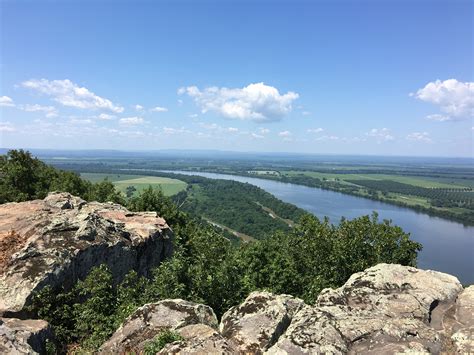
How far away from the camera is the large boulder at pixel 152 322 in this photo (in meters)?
10.2

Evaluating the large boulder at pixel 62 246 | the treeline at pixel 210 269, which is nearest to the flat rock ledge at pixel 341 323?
the treeline at pixel 210 269

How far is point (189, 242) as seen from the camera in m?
31.2

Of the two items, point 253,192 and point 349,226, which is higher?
point 349,226

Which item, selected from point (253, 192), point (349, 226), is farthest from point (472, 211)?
point (349, 226)

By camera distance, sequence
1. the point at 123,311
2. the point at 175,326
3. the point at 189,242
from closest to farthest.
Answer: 1. the point at 175,326
2. the point at 123,311
3. the point at 189,242

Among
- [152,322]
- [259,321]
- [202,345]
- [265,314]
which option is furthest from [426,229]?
[202,345]

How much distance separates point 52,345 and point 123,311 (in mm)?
2403

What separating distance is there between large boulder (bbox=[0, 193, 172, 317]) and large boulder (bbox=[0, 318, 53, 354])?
122 cm

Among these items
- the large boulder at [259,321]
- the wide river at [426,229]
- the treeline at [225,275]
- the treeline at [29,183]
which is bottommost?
the wide river at [426,229]

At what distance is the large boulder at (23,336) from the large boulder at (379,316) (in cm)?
681

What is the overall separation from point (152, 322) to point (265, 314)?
3.68 m

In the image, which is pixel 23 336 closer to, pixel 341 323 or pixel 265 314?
pixel 265 314

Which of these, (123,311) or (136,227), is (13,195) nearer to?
(136,227)

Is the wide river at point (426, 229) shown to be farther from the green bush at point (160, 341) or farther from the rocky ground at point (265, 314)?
the green bush at point (160, 341)
